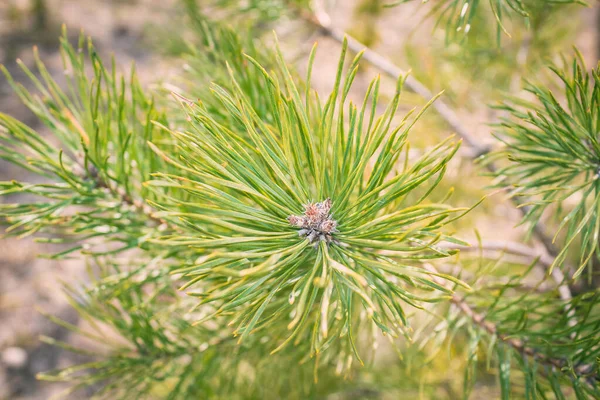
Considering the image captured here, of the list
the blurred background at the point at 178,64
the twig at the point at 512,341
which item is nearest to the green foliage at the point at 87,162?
the blurred background at the point at 178,64

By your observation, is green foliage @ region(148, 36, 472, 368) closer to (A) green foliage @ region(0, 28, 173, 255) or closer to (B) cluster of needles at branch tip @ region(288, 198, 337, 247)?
(B) cluster of needles at branch tip @ region(288, 198, 337, 247)

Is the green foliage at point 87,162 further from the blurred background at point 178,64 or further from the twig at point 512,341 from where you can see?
the twig at point 512,341

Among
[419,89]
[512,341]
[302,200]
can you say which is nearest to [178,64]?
[419,89]

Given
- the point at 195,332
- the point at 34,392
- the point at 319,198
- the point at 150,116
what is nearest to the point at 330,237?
the point at 319,198

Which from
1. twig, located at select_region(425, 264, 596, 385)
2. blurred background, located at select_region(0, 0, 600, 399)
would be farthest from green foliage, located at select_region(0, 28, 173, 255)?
twig, located at select_region(425, 264, 596, 385)

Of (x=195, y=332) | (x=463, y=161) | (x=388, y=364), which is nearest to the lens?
(x=195, y=332)

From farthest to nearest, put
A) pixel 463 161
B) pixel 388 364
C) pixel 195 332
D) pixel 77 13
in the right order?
pixel 77 13
pixel 388 364
pixel 463 161
pixel 195 332

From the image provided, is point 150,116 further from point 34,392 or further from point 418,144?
point 34,392
